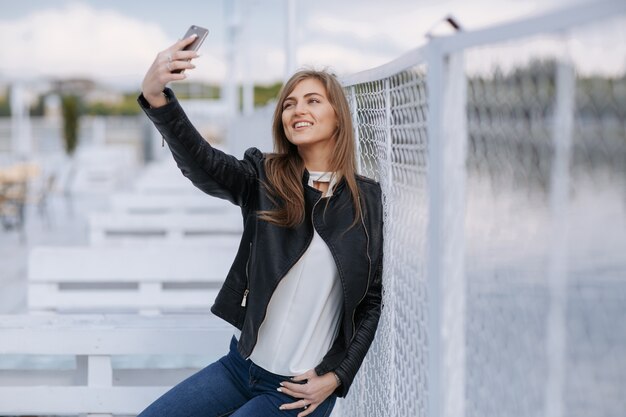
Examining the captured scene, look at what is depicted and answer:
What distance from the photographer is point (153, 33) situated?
2809 centimetres

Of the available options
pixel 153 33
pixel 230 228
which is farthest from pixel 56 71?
pixel 230 228

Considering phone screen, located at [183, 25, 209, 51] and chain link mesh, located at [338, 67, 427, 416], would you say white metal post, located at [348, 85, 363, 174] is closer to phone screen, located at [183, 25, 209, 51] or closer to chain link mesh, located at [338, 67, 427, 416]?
chain link mesh, located at [338, 67, 427, 416]

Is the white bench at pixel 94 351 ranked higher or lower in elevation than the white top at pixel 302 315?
lower

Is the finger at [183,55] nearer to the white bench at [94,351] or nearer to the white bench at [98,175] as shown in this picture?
the white bench at [94,351]

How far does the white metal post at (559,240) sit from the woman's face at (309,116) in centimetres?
110

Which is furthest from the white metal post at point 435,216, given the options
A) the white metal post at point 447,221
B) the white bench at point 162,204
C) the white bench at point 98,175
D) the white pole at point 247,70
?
the white bench at point 98,175

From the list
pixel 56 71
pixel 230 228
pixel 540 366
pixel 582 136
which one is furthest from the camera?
pixel 56 71

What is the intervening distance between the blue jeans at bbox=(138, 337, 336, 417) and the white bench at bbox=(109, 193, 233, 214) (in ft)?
15.8

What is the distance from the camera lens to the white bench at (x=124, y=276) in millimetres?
4113

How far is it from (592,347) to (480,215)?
1.19ft

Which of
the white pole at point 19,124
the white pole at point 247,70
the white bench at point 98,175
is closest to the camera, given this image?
the white pole at point 247,70

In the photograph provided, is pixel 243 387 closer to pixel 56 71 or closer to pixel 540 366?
pixel 540 366

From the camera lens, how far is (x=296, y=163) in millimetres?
1980

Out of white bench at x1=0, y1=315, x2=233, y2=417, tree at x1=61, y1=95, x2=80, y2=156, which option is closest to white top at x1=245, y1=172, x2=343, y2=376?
white bench at x1=0, y1=315, x2=233, y2=417
